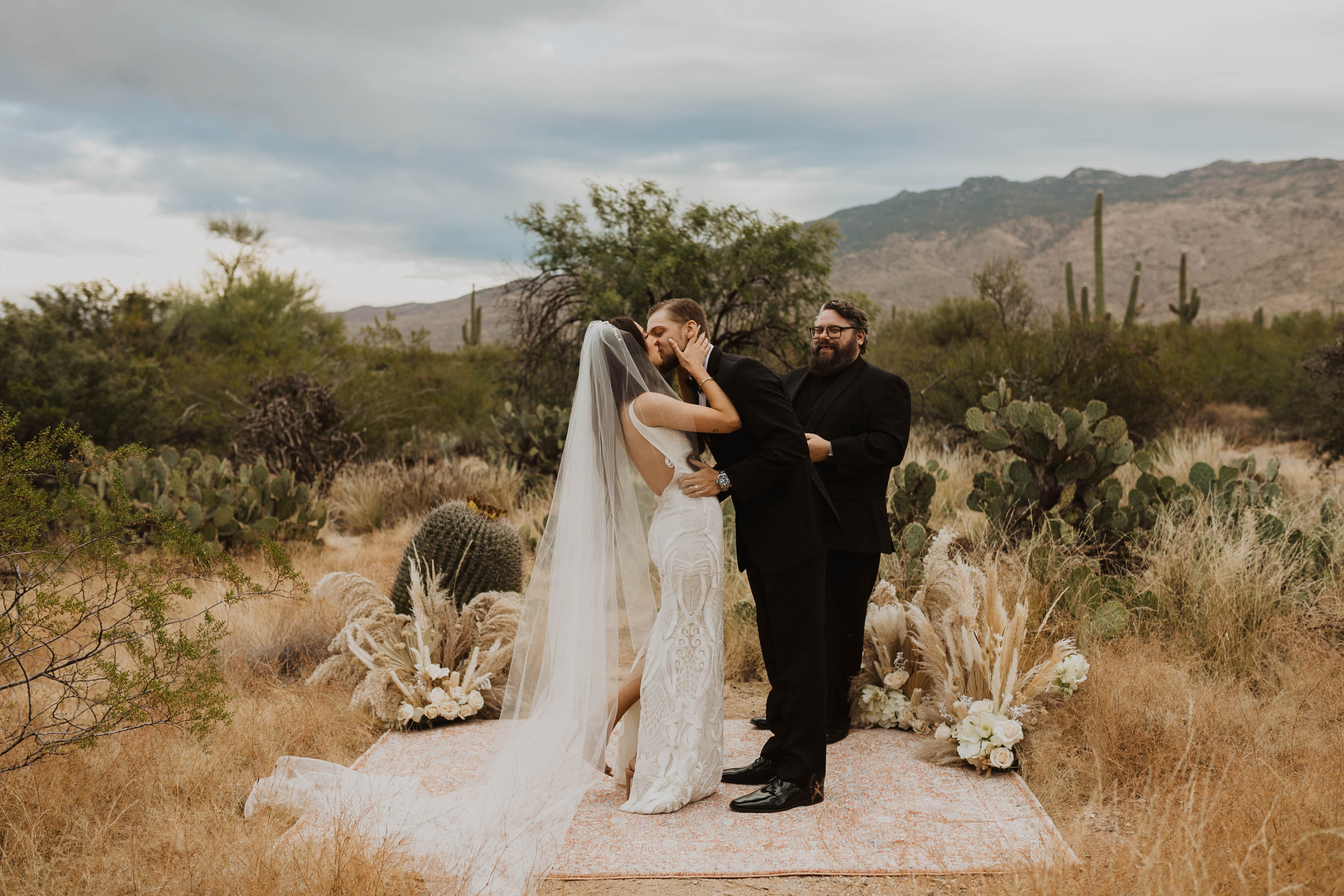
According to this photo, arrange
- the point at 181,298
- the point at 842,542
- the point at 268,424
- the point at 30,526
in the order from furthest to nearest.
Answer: the point at 181,298, the point at 268,424, the point at 842,542, the point at 30,526

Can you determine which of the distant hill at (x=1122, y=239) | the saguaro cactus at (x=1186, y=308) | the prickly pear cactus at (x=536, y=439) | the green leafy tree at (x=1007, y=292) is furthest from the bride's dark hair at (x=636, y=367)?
the distant hill at (x=1122, y=239)

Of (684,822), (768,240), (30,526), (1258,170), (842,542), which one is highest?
(1258,170)

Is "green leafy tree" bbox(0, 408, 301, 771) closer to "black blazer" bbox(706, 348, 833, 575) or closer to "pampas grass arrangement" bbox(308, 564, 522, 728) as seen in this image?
"pampas grass arrangement" bbox(308, 564, 522, 728)

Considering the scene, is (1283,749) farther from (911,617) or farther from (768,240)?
(768,240)

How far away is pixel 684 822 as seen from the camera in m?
3.72

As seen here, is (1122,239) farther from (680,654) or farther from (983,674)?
(680,654)

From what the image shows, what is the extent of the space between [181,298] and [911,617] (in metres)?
29.1

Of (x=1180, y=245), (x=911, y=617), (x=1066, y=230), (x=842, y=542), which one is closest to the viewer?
(x=842, y=542)

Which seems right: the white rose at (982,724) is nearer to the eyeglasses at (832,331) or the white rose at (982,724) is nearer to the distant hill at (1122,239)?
the eyeglasses at (832,331)

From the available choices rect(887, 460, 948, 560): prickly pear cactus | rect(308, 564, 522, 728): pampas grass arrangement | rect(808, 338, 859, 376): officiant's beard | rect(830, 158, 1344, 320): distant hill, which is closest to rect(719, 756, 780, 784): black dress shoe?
rect(308, 564, 522, 728): pampas grass arrangement

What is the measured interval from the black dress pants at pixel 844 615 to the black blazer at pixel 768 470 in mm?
755

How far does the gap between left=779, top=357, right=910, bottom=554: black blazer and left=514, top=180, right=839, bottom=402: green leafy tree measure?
8.85m

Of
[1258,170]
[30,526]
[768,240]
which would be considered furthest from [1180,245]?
[30,526]

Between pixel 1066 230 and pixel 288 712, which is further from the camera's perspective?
pixel 1066 230
